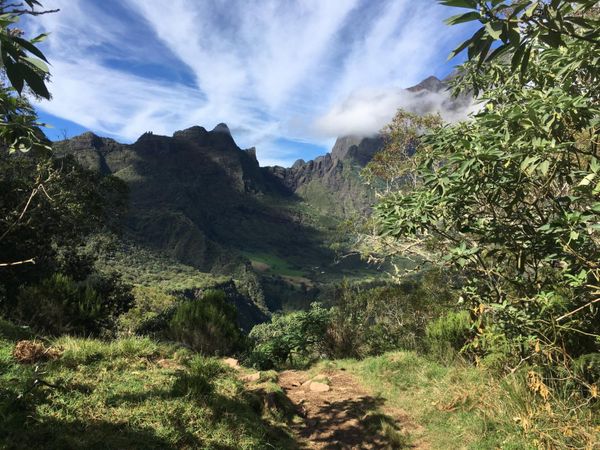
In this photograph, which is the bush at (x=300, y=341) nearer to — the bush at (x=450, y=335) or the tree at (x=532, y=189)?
the bush at (x=450, y=335)

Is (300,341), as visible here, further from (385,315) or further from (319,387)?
(385,315)

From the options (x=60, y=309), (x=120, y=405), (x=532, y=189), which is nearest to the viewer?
(x=120, y=405)

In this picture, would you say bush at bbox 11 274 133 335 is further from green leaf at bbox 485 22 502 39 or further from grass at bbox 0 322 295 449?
green leaf at bbox 485 22 502 39

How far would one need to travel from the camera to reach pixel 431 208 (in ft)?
14.4

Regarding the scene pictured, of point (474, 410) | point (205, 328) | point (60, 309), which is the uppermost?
point (60, 309)

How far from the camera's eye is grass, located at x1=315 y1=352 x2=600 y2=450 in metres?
4.04

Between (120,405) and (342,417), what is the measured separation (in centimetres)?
351

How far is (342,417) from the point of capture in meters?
6.39

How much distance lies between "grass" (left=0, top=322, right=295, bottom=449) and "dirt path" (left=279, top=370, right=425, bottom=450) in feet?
2.03

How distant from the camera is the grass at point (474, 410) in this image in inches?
159

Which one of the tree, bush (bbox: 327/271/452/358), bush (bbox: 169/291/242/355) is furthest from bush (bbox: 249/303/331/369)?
the tree

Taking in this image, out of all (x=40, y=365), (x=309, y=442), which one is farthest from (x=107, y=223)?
(x=309, y=442)

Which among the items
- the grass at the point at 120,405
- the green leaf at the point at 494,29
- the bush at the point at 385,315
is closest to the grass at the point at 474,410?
the grass at the point at 120,405

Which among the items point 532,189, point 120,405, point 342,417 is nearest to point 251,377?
point 342,417
